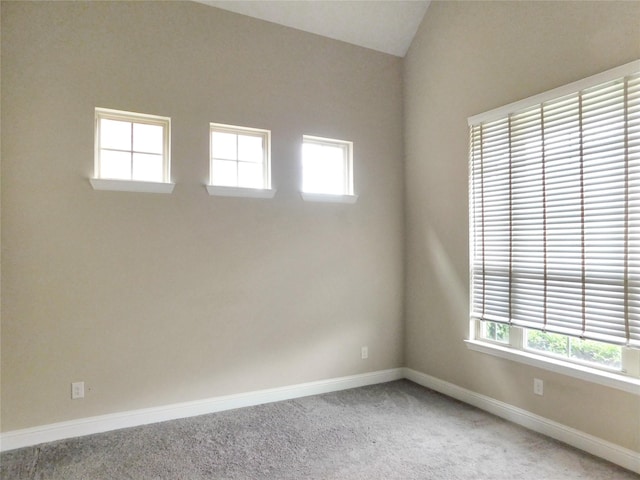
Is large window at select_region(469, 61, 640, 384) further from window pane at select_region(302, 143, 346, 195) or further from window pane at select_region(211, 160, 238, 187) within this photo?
window pane at select_region(211, 160, 238, 187)

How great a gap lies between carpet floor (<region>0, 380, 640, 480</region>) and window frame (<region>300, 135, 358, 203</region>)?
1859 mm

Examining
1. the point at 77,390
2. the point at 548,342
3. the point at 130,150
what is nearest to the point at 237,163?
the point at 130,150

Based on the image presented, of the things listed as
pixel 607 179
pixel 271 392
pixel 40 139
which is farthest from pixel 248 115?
pixel 607 179

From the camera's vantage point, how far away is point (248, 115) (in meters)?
3.40

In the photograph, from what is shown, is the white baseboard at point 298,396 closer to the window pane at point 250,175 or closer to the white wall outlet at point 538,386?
the white wall outlet at point 538,386

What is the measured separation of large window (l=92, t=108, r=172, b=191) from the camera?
295cm

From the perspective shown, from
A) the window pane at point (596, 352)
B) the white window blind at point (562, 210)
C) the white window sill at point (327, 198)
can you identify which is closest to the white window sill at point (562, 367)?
the window pane at point (596, 352)

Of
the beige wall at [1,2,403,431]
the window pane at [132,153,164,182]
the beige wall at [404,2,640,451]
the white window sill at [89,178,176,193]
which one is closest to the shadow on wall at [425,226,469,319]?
the beige wall at [404,2,640,451]

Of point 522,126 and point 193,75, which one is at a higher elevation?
point 193,75

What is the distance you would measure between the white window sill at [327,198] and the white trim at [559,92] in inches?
49.0

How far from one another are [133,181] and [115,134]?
0.42 metres

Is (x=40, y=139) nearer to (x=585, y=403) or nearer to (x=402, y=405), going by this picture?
(x=402, y=405)

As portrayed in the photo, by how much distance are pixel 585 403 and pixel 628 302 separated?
0.74 meters

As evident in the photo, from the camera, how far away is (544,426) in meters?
2.77
